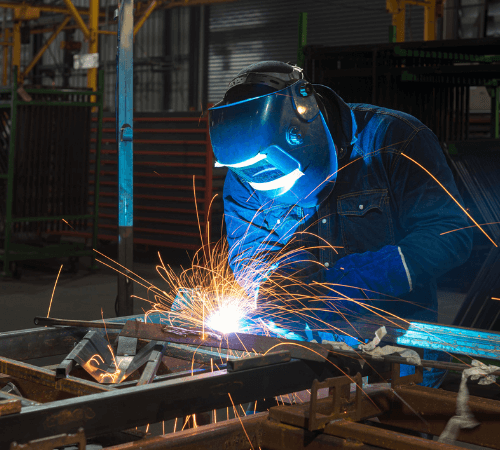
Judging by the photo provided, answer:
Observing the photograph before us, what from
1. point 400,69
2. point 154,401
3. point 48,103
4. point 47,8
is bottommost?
point 154,401

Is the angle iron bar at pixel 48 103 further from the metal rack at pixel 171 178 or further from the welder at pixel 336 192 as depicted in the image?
the welder at pixel 336 192

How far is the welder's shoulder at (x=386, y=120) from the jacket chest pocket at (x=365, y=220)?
0.21 m

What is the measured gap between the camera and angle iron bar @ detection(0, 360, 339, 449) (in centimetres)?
130

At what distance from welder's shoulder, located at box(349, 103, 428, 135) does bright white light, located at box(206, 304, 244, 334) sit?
0.75m

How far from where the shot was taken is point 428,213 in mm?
2088

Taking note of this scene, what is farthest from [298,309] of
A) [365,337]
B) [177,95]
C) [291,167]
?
[177,95]

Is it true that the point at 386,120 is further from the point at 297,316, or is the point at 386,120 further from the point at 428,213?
the point at 297,316

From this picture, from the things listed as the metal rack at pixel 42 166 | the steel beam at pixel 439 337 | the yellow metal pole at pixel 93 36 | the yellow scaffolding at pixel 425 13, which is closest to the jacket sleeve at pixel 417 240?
the steel beam at pixel 439 337

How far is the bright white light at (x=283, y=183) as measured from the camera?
6.73ft

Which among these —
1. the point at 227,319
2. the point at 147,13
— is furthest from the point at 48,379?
the point at 147,13

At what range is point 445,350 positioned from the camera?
6.10 ft

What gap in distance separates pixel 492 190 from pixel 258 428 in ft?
9.60

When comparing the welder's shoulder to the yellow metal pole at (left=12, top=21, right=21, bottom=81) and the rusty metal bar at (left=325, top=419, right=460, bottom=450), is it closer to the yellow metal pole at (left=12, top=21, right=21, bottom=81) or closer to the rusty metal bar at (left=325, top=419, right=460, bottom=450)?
the rusty metal bar at (left=325, top=419, right=460, bottom=450)

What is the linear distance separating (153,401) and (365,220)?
112cm
